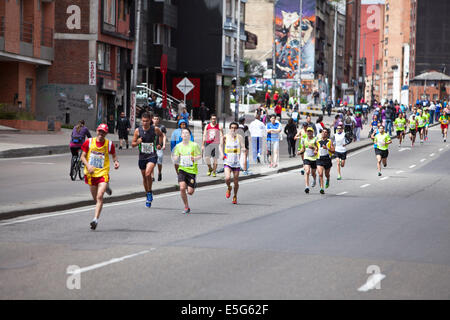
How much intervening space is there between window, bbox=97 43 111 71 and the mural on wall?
5611 centimetres

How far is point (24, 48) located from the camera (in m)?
46.7

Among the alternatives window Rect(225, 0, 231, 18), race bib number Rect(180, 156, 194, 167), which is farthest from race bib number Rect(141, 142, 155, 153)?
window Rect(225, 0, 231, 18)

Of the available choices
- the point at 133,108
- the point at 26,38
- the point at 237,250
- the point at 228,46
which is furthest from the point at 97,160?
the point at 228,46

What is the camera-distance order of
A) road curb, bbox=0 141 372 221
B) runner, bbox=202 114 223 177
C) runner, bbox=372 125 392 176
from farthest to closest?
runner, bbox=372 125 392 176, runner, bbox=202 114 223 177, road curb, bbox=0 141 372 221

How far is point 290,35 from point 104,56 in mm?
58228

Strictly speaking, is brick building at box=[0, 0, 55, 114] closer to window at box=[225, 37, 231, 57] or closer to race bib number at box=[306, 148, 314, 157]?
race bib number at box=[306, 148, 314, 157]

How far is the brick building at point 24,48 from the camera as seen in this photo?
44.5 metres

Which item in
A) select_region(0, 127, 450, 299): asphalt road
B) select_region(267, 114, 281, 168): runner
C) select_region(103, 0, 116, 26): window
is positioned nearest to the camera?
select_region(0, 127, 450, 299): asphalt road

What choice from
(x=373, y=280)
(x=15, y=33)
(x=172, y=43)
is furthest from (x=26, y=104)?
(x=373, y=280)

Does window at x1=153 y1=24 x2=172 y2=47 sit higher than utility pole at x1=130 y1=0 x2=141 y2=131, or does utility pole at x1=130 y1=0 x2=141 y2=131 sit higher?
window at x1=153 y1=24 x2=172 y2=47

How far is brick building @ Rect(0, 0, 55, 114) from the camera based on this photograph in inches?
1753

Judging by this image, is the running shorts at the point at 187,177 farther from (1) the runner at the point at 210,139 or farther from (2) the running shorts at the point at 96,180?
(1) the runner at the point at 210,139

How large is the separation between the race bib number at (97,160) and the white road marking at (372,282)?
233 inches

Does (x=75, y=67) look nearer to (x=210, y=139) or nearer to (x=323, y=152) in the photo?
(x=210, y=139)
